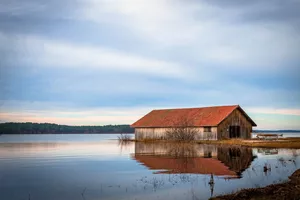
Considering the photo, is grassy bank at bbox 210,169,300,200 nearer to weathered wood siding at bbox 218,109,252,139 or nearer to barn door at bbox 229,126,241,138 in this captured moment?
weathered wood siding at bbox 218,109,252,139

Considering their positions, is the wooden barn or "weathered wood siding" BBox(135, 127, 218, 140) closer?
"weathered wood siding" BBox(135, 127, 218, 140)

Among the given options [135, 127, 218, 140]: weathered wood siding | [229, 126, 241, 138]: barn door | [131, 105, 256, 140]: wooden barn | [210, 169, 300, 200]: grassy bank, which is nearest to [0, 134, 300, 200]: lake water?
[210, 169, 300, 200]: grassy bank

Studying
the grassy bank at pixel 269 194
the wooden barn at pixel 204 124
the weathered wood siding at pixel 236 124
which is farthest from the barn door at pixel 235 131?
the grassy bank at pixel 269 194

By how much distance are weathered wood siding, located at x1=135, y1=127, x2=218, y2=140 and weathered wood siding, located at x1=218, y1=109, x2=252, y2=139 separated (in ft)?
3.99

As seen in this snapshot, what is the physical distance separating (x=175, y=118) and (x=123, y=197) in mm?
51823

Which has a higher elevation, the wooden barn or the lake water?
the wooden barn

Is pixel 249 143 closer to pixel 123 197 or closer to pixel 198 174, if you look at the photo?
pixel 198 174

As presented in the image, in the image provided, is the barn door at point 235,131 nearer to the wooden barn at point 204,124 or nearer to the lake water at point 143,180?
the wooden barn at point 204,124

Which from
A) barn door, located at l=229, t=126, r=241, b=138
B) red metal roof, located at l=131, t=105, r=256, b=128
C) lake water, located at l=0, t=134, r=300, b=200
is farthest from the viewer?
barn door, located at l=229, t=126, r=241, b=138

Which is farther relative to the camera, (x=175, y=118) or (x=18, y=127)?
(x=18, y=127)

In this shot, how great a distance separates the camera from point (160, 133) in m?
68.8

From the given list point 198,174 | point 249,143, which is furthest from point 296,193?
point 249,143

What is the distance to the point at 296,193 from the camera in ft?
49.2

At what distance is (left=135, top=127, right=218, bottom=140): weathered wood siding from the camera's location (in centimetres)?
6077
